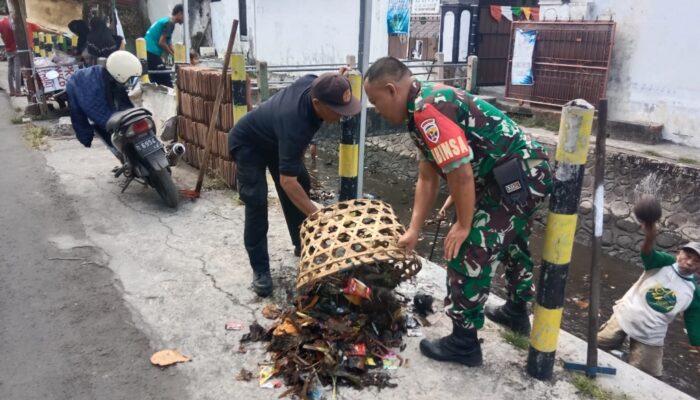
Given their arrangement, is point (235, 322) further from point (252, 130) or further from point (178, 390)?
point (252, 130)

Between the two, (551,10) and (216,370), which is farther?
(551,10)

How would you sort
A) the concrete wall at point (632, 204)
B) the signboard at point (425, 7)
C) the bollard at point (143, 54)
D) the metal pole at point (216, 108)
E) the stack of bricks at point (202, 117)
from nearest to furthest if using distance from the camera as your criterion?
the metal pole at point (216, 108) < the stack of bricks at point (202, 117) < the concrete wall at point (632, 204) < the bollard at point (143, 54) < the signboard at point (425, 7)

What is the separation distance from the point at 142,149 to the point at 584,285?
17.7 feet

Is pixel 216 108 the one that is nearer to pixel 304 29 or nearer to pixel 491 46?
pixel 491 46

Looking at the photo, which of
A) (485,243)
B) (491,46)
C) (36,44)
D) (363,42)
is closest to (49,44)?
(36,44)

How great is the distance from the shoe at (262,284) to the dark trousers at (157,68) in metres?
6.77

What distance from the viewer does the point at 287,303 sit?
11.7ft

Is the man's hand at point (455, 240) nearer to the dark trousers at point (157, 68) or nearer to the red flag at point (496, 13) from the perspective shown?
the dark trousers at point (157, 68)

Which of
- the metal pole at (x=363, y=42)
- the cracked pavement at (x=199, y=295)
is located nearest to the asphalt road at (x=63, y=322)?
the cracked pavement at (x=199, y=295)

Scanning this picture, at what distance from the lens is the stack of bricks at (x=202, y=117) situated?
578 centimetres

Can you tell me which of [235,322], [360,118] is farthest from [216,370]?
[360,118]

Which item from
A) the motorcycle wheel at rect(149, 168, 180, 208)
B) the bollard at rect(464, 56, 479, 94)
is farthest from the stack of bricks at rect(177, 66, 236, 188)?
the bollard at rect(464, 56, 479, 94)

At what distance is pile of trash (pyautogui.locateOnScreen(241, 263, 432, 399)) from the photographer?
2781 mm

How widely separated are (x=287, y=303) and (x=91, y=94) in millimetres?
3215
